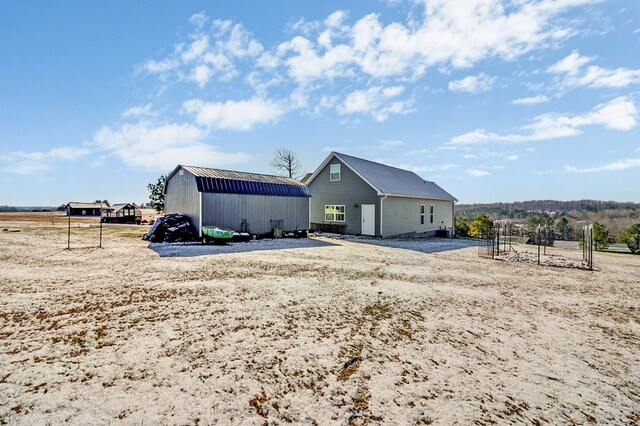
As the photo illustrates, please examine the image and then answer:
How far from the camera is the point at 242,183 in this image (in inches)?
717

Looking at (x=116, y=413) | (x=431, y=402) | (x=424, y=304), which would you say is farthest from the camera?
(x=424, y=304)

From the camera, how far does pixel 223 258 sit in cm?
1111

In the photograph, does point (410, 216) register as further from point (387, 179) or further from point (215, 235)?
point (215, 235)

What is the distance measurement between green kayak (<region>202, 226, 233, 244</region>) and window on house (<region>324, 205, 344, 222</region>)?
868 centimetres

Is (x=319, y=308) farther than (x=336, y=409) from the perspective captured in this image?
Yes

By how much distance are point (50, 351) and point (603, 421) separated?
646 centimetres

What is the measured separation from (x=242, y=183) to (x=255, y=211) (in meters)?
1.91

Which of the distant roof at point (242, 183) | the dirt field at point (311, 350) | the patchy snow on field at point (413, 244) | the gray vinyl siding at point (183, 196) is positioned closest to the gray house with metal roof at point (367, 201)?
the patchy snow on field at point (413, 244)

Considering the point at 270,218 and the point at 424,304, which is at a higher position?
the point at 270,218

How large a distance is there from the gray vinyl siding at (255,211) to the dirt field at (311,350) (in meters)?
8.71

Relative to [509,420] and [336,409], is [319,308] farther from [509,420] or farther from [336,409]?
[509,420]

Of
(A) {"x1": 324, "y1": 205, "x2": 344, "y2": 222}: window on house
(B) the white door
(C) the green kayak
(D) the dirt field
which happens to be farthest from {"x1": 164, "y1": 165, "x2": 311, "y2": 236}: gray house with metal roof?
(D) the dirt field

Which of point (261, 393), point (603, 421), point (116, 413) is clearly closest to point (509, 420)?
point (603, 421)

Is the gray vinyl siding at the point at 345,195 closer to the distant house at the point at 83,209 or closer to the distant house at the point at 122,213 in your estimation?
the distant house at the point at 122,213
